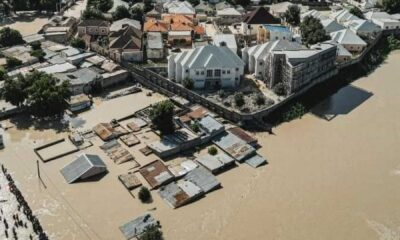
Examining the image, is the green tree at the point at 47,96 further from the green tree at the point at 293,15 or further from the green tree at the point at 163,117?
the green tree at the point at 293,15

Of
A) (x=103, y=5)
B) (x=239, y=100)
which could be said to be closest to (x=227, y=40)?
(x=239, y=100)

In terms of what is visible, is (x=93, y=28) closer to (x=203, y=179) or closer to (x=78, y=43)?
(x=78, y=43)

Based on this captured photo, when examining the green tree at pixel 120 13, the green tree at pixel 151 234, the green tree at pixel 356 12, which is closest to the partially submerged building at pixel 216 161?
the green tree at pixel 151 234

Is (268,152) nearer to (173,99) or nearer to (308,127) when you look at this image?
(308,127)

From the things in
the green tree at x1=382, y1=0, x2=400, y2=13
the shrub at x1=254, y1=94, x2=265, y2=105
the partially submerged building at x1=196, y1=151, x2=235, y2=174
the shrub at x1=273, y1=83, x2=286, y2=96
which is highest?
the green tree at x1=382, y1=0, x2=400, y2=13

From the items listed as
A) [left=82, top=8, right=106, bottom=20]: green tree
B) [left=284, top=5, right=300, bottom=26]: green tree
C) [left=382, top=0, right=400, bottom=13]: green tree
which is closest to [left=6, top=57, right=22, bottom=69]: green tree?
[left=82, top=8, right=106, bottom=20]: green tree

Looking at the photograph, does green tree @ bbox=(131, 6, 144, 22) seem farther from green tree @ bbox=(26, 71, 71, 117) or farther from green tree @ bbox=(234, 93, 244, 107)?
green tree @ bbox=(234, 93, 244, 107)

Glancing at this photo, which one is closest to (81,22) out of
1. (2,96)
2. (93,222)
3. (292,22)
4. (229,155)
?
(2,96)
